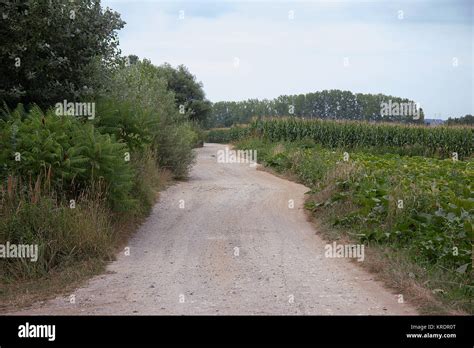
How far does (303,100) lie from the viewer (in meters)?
95.1

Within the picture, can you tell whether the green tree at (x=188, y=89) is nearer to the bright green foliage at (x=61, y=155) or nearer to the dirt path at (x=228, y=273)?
the dirt path at (x=228, y=273)

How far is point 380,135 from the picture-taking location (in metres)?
39.0

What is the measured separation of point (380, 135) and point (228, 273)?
31.2m

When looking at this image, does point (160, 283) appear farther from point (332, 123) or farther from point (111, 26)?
point (332, 123)

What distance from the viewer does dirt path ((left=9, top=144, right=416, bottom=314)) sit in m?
7.90

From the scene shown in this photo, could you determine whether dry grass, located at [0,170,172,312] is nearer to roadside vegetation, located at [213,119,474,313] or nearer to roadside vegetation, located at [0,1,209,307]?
roadside vegetation, located at [0,1,209,307]

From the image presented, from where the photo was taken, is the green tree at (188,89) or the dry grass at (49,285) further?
the green tree at (188,89)

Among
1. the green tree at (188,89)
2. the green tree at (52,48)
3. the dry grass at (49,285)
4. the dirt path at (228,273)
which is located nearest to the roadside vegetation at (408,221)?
the dirt path at (228,273)

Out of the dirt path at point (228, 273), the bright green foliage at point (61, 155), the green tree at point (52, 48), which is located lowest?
the dirt path at point (228, 273)

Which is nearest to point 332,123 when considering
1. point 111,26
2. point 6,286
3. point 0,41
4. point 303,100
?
point 111,26

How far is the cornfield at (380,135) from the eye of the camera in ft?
125

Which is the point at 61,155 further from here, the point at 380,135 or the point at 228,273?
the point at 380,135

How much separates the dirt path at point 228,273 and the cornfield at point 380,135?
869 inches

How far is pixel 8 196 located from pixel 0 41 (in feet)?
13.1
